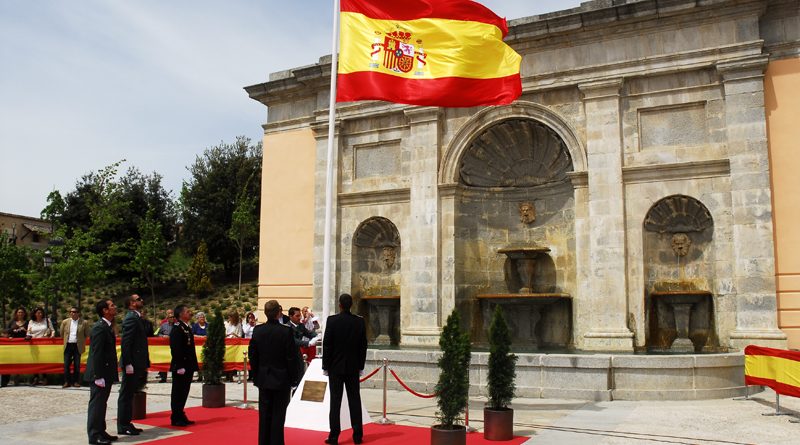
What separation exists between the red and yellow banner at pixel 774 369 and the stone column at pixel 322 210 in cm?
1013

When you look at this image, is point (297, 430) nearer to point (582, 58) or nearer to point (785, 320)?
point (785, 320)

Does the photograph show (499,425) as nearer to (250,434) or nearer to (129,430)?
(250,434)

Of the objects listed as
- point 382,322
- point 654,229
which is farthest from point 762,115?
point 382,322

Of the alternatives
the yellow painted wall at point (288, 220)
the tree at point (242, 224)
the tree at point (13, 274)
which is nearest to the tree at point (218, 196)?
the tree at point (242, 224)

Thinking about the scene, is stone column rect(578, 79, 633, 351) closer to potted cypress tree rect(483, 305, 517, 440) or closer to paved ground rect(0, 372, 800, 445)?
paved ground rect(0, 372, 800, 445)

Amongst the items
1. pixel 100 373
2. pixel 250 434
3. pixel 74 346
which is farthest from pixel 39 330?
pixel 250 434

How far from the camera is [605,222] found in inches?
608

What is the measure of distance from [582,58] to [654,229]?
166 inches

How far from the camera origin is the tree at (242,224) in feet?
119

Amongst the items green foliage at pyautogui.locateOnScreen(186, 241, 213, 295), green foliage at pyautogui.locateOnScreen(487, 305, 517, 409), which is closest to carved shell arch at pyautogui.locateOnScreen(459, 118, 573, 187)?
green foliage at pyautogui.locateOnScreen(487, 305, 517, 409)

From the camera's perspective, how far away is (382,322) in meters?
18.4

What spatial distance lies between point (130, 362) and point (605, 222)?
1037 centimetres

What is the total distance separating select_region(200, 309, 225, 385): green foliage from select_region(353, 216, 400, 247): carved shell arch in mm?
8203

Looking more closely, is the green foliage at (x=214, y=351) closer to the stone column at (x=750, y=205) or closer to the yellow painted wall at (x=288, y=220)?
the yellow painted wall at (x=288, y=220)
